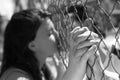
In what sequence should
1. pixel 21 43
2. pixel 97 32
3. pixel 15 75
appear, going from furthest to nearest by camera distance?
1. pixel 21 43
2. pixel 15 75
3. pixel 97 32

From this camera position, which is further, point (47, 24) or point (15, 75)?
point (47, 24)

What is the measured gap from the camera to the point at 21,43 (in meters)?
1.50

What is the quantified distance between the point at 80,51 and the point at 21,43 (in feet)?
2.26

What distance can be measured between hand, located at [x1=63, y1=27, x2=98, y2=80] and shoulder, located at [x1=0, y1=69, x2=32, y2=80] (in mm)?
479

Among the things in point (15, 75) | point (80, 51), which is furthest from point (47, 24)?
point (80, 51)

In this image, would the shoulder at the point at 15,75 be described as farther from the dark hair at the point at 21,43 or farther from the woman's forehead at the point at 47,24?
the woman's forehead at the point at 47,24

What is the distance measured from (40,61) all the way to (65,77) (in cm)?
62

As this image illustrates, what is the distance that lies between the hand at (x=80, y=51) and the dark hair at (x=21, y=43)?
1.95 ft

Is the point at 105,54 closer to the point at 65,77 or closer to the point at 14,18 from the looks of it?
the point at 65,77

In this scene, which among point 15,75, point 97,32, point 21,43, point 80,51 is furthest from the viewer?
point 21,43

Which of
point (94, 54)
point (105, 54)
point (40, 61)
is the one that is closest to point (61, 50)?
point (40, 61)

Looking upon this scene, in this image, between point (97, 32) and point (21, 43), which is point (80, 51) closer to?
point (97, 32)

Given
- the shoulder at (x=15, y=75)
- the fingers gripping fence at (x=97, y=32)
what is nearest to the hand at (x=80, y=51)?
the fingers gripping fence at (x=97, y=32)

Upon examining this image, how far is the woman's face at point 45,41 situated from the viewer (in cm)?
150
